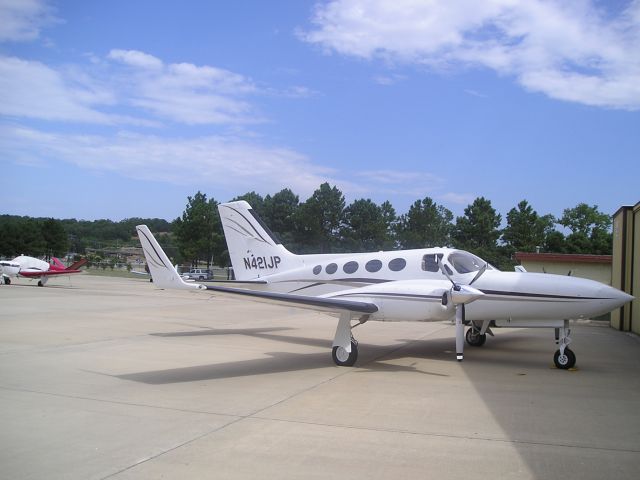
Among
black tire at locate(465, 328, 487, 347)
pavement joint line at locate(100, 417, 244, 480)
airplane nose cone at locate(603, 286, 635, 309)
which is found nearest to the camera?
pavement joint line at locate(100, 417, 244, 480)

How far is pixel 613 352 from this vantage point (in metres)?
13.2

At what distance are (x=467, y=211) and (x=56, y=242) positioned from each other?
65.7 meters

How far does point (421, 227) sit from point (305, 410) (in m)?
54.8

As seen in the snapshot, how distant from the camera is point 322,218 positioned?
61.9m

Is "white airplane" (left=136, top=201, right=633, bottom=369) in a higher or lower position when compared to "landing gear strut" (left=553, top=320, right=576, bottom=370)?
higher

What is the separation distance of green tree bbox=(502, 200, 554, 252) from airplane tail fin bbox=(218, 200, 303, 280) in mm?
48142

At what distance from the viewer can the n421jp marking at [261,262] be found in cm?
1527

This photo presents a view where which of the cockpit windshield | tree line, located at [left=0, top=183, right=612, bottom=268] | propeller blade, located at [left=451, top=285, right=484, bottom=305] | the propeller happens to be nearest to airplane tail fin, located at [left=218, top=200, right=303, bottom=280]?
the cockpit windshield

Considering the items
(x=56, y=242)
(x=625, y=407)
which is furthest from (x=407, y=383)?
(x=56, y=242)

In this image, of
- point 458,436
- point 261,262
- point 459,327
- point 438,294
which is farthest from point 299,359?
point 458,436

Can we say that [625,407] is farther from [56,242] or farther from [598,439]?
[56,242]

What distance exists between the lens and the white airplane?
1005cm

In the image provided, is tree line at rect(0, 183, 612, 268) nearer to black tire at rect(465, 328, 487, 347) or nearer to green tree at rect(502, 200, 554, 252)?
green tree at rect(502, 200, 554, 252)

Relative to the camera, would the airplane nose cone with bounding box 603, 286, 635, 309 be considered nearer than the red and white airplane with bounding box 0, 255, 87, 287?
Yes
